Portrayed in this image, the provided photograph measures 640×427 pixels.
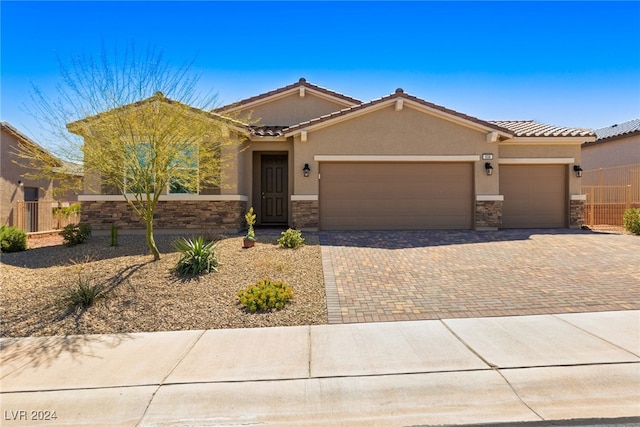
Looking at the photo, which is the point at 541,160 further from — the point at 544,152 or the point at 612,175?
the point at 612,175

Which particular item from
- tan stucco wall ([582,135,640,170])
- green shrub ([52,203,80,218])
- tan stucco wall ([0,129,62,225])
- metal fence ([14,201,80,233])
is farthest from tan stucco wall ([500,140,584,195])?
metal fence ([14,201,80,233])

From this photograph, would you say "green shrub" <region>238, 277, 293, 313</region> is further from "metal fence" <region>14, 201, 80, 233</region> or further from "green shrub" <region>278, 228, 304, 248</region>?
"metal fence" <region>14, 201, 80, 233</region>

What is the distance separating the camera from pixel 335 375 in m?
4.00

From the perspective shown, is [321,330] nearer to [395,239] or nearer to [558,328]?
[558,328]

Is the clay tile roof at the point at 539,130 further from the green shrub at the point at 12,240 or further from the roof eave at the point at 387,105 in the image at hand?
the green shrub at the point at 12,240

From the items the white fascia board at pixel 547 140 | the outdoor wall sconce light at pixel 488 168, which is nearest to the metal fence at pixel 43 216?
the outdoor wall sconce light at pixel 488 168

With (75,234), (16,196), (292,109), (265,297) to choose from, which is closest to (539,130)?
(292,109)

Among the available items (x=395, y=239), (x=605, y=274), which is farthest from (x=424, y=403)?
(x=395, y=239)

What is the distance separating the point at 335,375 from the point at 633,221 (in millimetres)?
13856

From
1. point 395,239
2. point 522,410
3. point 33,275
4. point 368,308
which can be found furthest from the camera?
point 395,239

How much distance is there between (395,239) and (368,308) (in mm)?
5226

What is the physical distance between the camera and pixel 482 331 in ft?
16.9

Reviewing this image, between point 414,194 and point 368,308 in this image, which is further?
point 414,194

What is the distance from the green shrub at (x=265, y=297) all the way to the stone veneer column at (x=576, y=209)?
40.4ft
